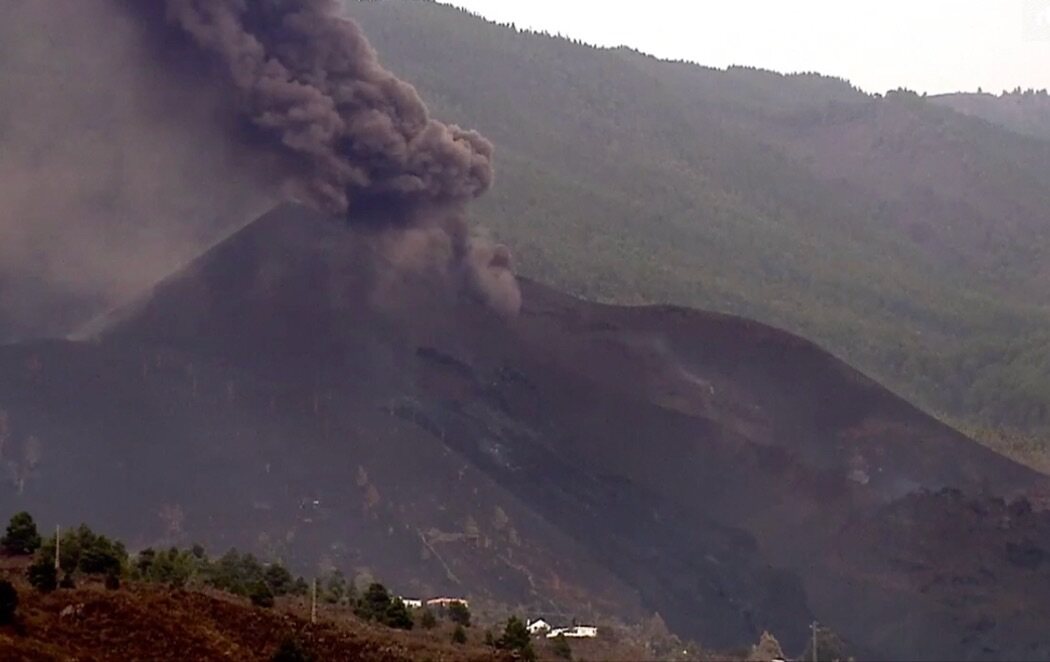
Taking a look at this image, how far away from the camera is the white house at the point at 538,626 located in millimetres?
51253

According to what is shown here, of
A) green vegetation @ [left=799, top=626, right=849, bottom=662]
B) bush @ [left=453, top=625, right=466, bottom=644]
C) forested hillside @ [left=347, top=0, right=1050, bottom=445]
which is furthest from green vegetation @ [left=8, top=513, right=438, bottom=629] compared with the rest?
forested hillside @ [left=347, top=0, right=1050, bottom=445]

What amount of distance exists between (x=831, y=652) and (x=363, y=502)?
25019 mm

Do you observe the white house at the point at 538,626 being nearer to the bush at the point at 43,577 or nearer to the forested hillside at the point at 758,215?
the bush at the point at 43,577

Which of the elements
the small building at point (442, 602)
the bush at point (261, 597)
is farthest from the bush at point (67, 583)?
the small building at point (442, 602)

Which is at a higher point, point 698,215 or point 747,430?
point 698,215

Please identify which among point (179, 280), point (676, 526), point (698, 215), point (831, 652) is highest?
point (698, 215)

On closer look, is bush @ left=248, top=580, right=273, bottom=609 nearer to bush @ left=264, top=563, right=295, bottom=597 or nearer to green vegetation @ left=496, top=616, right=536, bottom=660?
green vegetation @ left=496, top=616, right=536, bottom=660

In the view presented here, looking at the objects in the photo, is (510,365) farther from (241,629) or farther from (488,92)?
(488,92)

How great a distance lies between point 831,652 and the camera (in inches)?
1928

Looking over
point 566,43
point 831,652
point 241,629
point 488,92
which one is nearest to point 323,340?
point 831,652

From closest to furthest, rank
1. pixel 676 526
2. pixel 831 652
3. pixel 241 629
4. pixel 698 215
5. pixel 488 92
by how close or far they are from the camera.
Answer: pixel 241 629, pixel 831 652, pixel 676 526, pixel 698 215, pixel 488 92

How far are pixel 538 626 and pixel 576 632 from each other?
1.49 metres

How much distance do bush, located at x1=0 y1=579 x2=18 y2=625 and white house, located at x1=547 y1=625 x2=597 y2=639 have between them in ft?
73.7

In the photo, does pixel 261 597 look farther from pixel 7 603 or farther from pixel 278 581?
pixel 278 581
